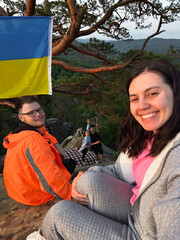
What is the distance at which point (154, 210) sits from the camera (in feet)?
2.48

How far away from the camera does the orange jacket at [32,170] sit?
1647 mm

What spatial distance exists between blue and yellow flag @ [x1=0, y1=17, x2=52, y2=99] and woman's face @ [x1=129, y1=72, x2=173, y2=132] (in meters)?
1.40

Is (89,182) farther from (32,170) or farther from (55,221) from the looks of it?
(32,170)

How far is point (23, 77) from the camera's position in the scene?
224 centimetres

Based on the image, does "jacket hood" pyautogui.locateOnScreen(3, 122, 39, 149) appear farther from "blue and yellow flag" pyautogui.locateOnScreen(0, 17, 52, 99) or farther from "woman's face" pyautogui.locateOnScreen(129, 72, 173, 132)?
"woman's face" pyautogui.locateOnScreen(129, 72, 173, 132)

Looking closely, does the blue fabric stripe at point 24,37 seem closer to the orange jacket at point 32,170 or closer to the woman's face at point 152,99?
the orange jacket at point 32,170

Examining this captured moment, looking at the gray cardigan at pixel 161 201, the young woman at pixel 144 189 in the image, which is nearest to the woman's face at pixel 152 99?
the young woman at pixel 144 189

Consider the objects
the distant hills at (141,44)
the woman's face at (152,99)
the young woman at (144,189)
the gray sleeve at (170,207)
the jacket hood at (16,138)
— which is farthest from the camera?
the distant hills at (141,44)

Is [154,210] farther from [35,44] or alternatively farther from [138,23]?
[138,23]

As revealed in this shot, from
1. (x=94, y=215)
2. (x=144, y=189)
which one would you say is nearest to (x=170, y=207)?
(x=144, y=189)

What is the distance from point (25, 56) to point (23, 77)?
0.28m

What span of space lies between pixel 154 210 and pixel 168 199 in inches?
3.4

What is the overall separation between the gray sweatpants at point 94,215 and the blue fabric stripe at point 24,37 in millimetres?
1742

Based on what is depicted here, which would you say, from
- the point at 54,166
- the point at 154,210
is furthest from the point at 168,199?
the point at 54,166
